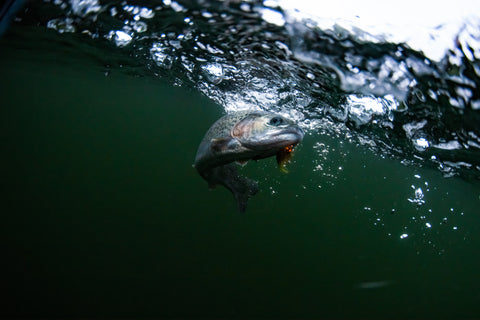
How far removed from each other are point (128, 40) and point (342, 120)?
1051cm

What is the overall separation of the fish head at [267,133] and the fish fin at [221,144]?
11 cm

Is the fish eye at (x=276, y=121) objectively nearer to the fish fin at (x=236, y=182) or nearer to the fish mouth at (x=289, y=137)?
the fish mouth at (x=289, y=137)

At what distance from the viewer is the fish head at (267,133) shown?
400 centimetres

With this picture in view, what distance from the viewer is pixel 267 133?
13.4 feet

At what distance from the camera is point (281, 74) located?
423 inches

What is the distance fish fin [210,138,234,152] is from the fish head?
0.11m

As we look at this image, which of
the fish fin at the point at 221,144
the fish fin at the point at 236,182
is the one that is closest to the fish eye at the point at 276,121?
the fish fin at the point at 221,144

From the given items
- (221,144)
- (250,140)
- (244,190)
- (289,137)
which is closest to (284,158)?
(289,137)


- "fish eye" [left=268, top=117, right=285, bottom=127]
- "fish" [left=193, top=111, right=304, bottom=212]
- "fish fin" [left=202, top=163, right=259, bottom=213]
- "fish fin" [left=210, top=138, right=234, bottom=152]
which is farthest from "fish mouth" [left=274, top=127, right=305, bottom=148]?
"fish fin" [left=202, top=163, right=259, bottom=213]

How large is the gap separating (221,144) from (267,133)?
0.80m

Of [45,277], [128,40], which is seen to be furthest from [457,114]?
[45,277]

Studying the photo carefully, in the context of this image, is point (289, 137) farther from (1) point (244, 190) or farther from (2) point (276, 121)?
(1) point (244, 190)

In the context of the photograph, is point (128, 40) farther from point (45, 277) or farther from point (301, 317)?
point (301, 317)

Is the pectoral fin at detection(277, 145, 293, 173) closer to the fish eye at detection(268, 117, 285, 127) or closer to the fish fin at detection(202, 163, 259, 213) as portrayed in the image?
the fish eye at detection(268, 117, 285, 127)
